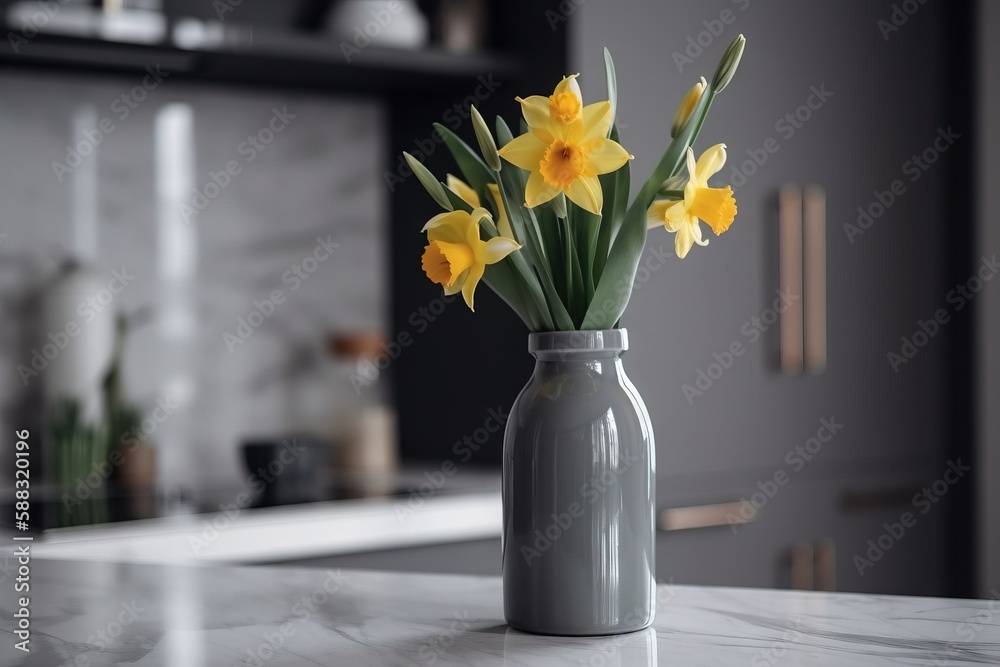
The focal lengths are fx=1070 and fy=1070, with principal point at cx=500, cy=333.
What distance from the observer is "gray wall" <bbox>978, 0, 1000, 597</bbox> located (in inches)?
111

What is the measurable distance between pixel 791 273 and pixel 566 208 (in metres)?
1.85

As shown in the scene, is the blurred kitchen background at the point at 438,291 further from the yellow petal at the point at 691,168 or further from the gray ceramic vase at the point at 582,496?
the yellow petal at the point at 691,168

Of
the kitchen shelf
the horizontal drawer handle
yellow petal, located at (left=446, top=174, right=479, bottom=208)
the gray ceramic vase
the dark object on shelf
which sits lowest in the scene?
the horizontal drawer handle

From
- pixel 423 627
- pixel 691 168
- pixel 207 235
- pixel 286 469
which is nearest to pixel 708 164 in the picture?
pixel 691 168

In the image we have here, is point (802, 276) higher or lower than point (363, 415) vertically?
higher

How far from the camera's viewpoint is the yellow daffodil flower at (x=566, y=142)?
0.78 meters

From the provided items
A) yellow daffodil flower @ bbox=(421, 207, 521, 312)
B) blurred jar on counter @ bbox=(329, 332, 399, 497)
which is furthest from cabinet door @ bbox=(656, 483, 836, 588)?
yellow daffodil flower @ bbox=(421, 207, 521, 312)

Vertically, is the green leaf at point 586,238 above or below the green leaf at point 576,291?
above

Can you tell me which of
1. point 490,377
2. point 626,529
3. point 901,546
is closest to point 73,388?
point 490,377

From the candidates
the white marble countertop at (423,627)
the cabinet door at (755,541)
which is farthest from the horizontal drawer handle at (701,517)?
the white marble countertop at (423,627)

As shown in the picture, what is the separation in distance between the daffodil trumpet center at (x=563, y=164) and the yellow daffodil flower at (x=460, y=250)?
0.06 meters

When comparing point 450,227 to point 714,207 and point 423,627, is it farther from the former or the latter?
point 423,627

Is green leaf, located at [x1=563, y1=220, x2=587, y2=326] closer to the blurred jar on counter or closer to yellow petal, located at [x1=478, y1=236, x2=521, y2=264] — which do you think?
yellow petal, located at [x1=478, y1=236, x2=521, y2=264]

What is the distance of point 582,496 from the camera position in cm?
82
